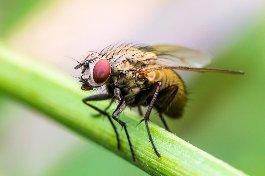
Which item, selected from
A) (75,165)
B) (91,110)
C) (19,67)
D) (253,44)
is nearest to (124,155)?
(91,110)

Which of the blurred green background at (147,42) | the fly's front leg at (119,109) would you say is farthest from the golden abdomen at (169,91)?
the blurred green background at (147,42)

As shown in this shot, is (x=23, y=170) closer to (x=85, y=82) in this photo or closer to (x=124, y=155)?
(x=85, y=82)

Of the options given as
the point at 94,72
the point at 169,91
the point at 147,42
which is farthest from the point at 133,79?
the point at 147,42

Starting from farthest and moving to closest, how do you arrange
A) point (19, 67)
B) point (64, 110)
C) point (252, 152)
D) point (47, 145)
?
point (47, 145) < point (252, 152) < point (19, 67) < point (64, 110)

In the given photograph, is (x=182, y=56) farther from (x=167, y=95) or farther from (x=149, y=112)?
(x=149, y=112)

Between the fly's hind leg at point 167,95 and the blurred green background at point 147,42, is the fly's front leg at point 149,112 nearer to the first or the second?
the fly's hind leg at point 167,95
